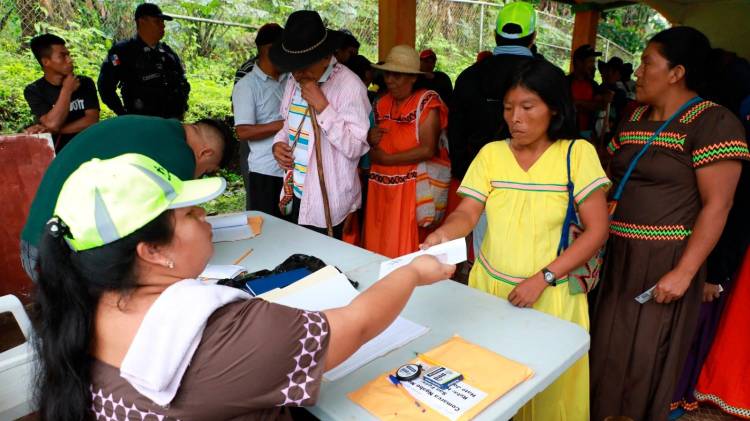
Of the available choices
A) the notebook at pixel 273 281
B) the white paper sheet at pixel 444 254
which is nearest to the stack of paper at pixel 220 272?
the notebook at pixel 273 281

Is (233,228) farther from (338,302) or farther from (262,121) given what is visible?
(262,121)

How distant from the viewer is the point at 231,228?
2129mm

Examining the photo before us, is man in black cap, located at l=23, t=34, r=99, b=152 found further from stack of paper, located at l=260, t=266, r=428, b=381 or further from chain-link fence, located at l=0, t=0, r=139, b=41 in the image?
stack of paper, located at l=260, t=266, r=428, b=381

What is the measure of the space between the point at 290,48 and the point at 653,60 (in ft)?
5.05

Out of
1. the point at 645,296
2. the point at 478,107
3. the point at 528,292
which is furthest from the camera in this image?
the point at 478,107

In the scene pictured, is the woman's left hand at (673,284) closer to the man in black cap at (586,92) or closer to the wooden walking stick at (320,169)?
the wooden walking stick at (320,169)

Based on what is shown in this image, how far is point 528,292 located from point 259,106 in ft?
7.06

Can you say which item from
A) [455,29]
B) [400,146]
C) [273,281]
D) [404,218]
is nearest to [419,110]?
[400,146]

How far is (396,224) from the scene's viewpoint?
9.82ft

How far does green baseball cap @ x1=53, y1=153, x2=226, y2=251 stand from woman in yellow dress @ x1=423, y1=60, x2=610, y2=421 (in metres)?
0.91

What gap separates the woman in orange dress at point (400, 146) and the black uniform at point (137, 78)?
2.17 metres

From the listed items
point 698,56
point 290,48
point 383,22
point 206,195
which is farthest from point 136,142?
point 383,22

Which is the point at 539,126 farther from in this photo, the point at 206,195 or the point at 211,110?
the point at 211,110

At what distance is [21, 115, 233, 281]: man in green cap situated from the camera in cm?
129
